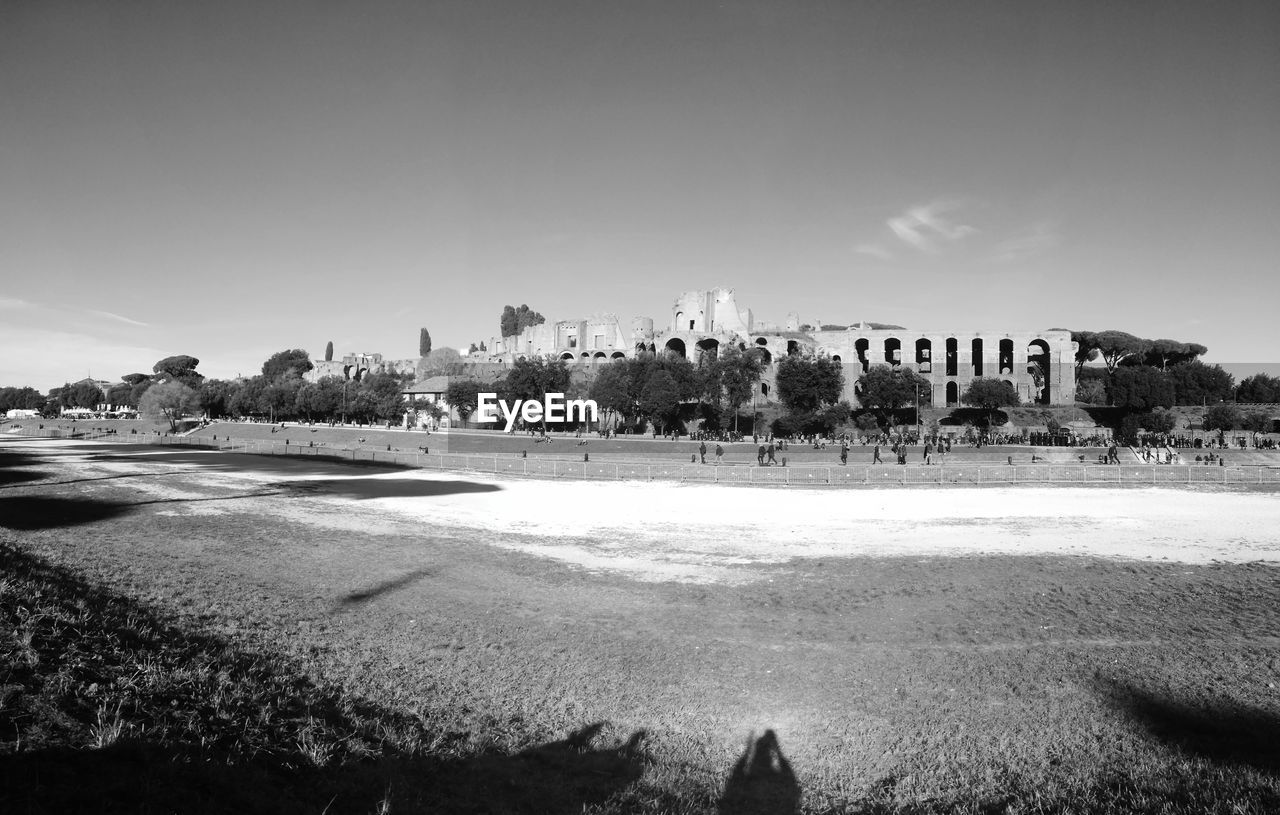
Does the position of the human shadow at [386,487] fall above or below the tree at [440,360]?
below

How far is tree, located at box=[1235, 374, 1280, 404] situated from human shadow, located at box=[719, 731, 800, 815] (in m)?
93.5

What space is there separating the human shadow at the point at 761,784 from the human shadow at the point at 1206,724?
4199 mm

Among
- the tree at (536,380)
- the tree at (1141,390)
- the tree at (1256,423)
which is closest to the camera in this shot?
the tree at (1256,423)

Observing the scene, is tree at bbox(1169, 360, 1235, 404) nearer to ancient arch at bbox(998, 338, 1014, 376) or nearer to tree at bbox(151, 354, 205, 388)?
ancient arch at bbox(998, 338, 1014, 376)

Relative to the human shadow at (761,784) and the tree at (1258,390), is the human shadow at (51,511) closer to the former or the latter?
the human shadow at (761,784)

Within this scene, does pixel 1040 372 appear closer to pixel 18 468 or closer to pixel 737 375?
pixel 737 375

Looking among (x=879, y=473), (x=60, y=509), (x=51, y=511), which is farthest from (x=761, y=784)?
(x=879, y=473)

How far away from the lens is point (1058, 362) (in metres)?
72.0

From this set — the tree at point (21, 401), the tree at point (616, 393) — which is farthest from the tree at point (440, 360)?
the tree at point (21, 401)

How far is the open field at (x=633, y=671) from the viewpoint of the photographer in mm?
5562

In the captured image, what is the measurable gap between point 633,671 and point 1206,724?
6.55 m

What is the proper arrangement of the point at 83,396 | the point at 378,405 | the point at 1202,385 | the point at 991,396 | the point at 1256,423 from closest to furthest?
the point at 1256,423 < the point at 991,396 < the point at 1202,385 < the point at 378,405 < the point at 83,396

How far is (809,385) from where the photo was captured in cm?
6206

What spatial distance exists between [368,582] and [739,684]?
784 centimetres
